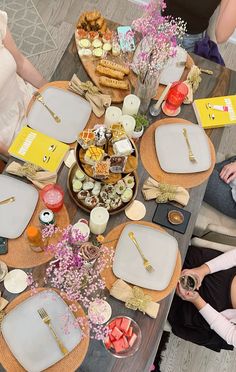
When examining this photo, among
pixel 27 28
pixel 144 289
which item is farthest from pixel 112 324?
pixel 27 28

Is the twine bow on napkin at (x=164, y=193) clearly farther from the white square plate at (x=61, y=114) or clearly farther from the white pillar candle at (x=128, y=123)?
the white square plate at (x=61, y=114)

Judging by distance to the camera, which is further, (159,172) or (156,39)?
(159,172)

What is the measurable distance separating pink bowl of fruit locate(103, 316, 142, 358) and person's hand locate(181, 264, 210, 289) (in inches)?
18.7

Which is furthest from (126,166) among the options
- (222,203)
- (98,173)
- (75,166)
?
(222,203)

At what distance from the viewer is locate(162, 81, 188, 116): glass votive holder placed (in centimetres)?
187

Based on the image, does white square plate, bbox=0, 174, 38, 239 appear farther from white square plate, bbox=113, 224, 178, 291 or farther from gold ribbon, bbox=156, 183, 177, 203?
gold ribbon, bbox=156, 183, 177, 203

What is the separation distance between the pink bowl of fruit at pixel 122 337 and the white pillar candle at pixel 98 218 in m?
0.35

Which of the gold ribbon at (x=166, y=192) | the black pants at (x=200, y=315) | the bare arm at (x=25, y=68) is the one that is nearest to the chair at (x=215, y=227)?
the black pants at (x=200, y=315)

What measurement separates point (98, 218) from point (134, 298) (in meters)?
0.33

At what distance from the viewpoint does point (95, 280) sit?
→ 60.2 inches

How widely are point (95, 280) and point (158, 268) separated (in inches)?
10.0

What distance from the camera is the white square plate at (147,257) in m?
1.55

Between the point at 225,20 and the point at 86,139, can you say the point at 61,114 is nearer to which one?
the point at 86,139

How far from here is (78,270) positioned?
1.35m
